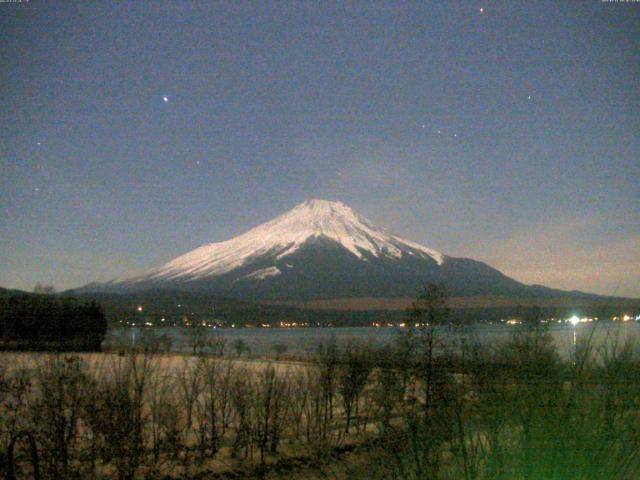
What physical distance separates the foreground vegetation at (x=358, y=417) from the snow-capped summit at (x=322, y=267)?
132 metres

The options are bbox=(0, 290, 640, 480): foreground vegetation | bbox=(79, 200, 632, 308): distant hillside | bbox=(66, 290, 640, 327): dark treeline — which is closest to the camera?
bbox=(0, 290, 640, 480): foreground vegetation

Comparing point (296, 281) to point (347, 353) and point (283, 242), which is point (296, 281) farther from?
point (347, 353)

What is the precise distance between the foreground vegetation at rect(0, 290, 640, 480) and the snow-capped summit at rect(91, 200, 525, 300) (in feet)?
434

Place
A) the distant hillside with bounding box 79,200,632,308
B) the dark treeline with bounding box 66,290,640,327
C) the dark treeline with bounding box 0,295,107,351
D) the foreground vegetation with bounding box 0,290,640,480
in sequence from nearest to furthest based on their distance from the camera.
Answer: the foreground vegetation with bounding box 0,290,640,480
the dark treeline with bounding box 0,295,107,351
the dark treeline with bounding box 66,290,640,327
the distant hillside with bounding box 79,200,632,308

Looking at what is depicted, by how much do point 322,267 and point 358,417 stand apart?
15460cm

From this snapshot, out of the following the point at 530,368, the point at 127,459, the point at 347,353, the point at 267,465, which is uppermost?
the point at 530,368

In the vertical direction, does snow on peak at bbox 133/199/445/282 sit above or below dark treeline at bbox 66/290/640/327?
above

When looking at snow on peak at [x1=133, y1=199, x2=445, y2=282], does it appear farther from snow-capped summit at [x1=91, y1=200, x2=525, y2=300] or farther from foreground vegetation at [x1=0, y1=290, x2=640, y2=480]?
foreground vegetation at [x1=0, y1=290, x2=640, y2=480]

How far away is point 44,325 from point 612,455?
23766 millimetres

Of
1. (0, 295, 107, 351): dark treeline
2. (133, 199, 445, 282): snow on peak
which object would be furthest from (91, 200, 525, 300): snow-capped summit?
(0, 295, 107, 351): dark treeline

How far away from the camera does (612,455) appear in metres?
3.36

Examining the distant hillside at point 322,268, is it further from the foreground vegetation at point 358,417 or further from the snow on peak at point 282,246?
the foreground vegetation at point 358,417

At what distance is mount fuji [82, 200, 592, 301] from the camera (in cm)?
15925

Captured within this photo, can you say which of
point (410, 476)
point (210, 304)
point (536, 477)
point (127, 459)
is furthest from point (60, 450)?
point (210, 304)
